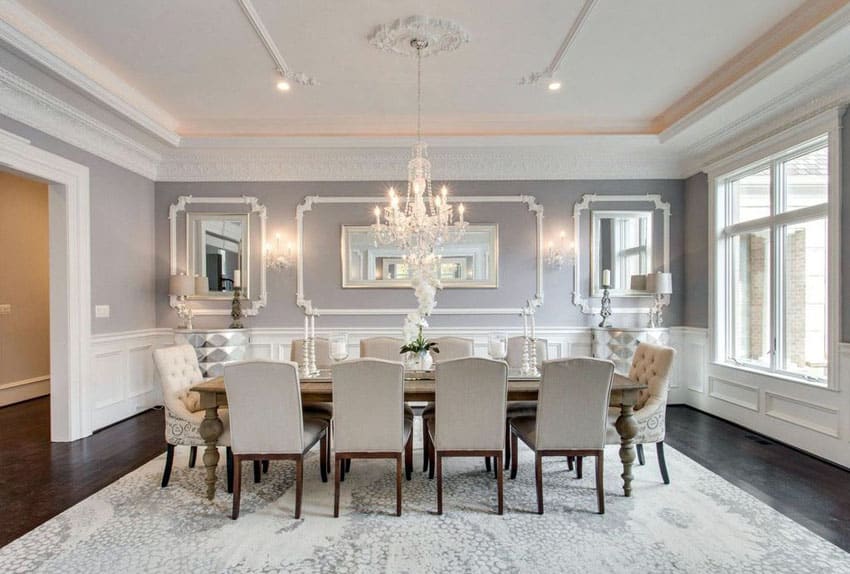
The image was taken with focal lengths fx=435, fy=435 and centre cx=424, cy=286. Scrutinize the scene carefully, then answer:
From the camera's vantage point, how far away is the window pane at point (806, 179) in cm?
352

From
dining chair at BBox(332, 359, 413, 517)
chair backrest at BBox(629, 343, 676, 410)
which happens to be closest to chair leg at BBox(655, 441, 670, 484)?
chair backrest at BBox(629, 343, 676, 410)

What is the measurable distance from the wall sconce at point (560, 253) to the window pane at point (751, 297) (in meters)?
1.63

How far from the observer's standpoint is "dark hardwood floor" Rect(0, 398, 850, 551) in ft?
8.25

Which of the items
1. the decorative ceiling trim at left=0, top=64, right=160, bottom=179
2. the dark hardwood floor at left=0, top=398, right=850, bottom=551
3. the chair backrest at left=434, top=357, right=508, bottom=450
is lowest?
the dark hardwood floor at left=0, top=398, right=850, bottom=551

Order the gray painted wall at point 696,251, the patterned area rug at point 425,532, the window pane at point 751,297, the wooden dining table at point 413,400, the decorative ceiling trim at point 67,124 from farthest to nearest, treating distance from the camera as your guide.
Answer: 1. the gray painted wall at point 696,251
2. the window pane at point 751,297
3. the decorative ceiling trim at point 67,124
4. the wooden dining table at point 413,400
5. the patterned area rug at point 425,532

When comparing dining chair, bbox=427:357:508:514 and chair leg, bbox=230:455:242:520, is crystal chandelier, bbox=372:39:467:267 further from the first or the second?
chair leg, bbox=230:455:242:520

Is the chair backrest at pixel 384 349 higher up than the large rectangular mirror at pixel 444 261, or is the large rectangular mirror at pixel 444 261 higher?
the large rectangular mirror at pixel 444 261

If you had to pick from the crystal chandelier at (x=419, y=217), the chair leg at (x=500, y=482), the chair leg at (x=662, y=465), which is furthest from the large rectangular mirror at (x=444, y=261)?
the chair leg at (x=500, y=482)

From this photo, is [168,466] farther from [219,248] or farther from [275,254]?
[219,248]

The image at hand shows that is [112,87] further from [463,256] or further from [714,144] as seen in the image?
[714,144]

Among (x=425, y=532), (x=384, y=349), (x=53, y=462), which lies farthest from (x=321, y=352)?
(x=53, y=462)

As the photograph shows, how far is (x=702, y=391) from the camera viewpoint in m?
4.78

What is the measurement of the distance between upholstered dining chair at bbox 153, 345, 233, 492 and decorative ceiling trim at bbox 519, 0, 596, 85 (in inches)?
138

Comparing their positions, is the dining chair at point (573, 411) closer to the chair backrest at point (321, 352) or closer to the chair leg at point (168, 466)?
the chair backrest at point (321, 352)
